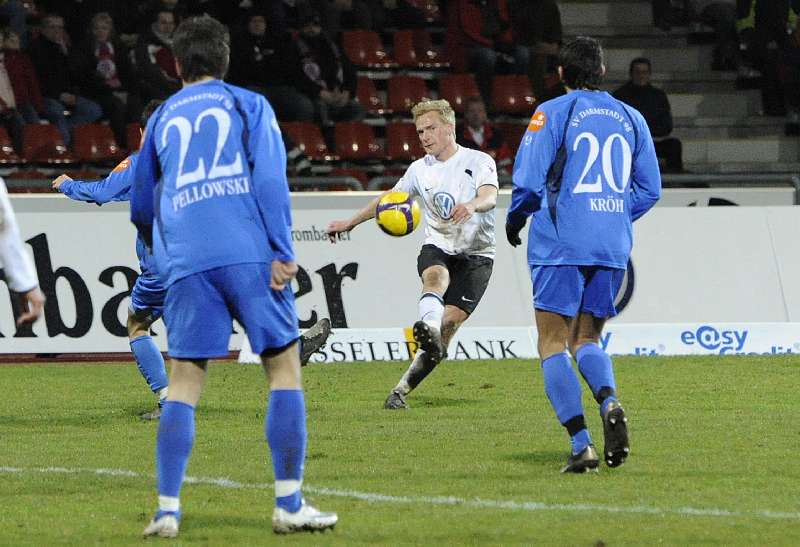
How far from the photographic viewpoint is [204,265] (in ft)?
19.7

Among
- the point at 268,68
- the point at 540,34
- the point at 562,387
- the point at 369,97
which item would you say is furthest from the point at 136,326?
the point at 540,34

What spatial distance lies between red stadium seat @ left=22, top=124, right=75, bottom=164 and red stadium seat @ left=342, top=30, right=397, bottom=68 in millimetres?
4357

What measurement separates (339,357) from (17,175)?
6.26 meters

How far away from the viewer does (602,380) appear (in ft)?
24.8

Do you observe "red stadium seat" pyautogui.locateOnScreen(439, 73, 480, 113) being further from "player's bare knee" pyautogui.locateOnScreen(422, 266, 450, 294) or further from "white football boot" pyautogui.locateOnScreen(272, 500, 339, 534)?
"white football boot" pyautogui.locateOnScreen(272, 500, 339, 534)

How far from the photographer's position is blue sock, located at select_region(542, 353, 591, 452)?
7.54 m

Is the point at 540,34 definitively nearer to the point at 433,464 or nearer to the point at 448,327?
the point at 448,327

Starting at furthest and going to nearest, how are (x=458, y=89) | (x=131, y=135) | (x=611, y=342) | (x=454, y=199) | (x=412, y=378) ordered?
1. (x=458, y=89)
2. (x=131, y=135)
3. (x=611, y=342)
4. (x=454, y=199)
5. (x=412, y=378)

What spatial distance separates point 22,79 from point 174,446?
532 inches

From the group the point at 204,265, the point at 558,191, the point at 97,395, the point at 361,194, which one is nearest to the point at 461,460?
the point at 558,191

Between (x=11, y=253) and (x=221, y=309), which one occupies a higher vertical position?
(x=11, y=253)

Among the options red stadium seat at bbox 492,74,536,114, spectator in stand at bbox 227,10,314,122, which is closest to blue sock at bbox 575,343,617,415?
spectator in stand at bbox 227,10,314,122

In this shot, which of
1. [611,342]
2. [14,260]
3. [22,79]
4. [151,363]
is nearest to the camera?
[14,260]

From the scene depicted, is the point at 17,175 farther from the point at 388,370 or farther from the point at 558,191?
the point at 558,191
